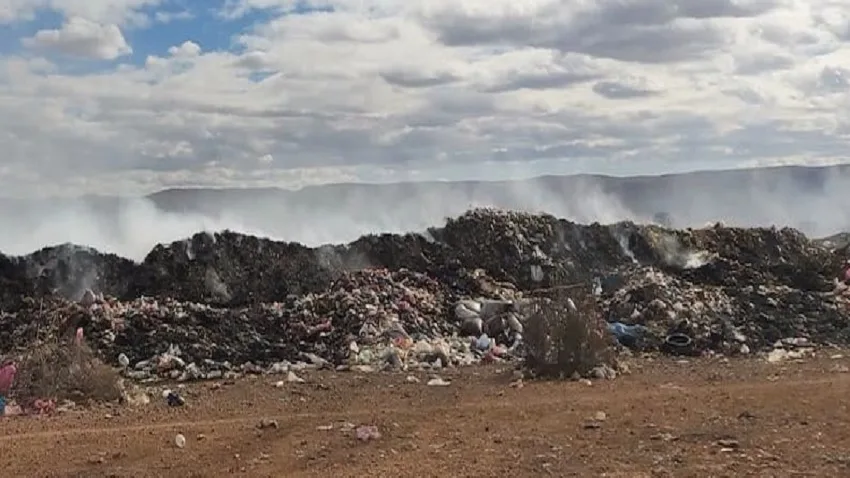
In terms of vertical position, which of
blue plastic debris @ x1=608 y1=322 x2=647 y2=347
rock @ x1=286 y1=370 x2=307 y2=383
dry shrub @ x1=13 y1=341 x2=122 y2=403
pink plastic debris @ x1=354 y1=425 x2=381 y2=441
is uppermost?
dry shrub @ x1=13 y1=341 x2=122 y2=403

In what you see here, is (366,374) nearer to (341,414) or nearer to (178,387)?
(178,387)

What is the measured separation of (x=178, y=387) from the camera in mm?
10742

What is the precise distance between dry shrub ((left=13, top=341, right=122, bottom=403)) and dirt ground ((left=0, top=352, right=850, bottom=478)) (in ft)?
1.66

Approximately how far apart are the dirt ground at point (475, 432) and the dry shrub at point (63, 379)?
0.50 m

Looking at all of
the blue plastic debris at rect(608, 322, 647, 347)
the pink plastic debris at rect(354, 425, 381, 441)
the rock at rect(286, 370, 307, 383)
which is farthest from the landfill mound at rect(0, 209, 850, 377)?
the pink plastic debris at rect(354, 425, 381, 441)

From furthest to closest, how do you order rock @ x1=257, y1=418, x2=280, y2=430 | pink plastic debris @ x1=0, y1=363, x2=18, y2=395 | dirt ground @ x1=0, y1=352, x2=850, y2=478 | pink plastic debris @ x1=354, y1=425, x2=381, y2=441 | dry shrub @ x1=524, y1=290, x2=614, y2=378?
dry shrub @ x1=524, y1=290, x2=614, y2=378 < pink plastic debris @ x1=0, y1=363, x2=18, y2=395 < rock @ x1=257, y1=418, x2=280, y2=430 < pink plastic debris @ x1=354, y1=425, x2=381, y2=441 < dirt ground @ x1=0, y1=352, x2=850, y2=478

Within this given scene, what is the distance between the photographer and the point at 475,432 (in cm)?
754

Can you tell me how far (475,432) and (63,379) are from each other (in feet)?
14.1

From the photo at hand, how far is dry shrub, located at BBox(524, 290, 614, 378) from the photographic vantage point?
1005 cm

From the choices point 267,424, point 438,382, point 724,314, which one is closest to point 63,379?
point 267,424

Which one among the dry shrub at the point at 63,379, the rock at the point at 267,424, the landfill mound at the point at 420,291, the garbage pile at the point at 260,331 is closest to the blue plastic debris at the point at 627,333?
the landfill mound at the point at 420,291

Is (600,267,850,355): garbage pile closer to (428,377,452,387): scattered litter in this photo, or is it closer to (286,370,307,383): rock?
(428,377,452,387): scattered litter

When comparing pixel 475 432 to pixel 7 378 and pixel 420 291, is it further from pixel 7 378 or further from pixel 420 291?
pixel 420 291

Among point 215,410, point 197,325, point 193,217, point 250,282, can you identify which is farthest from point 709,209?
point 215,410
